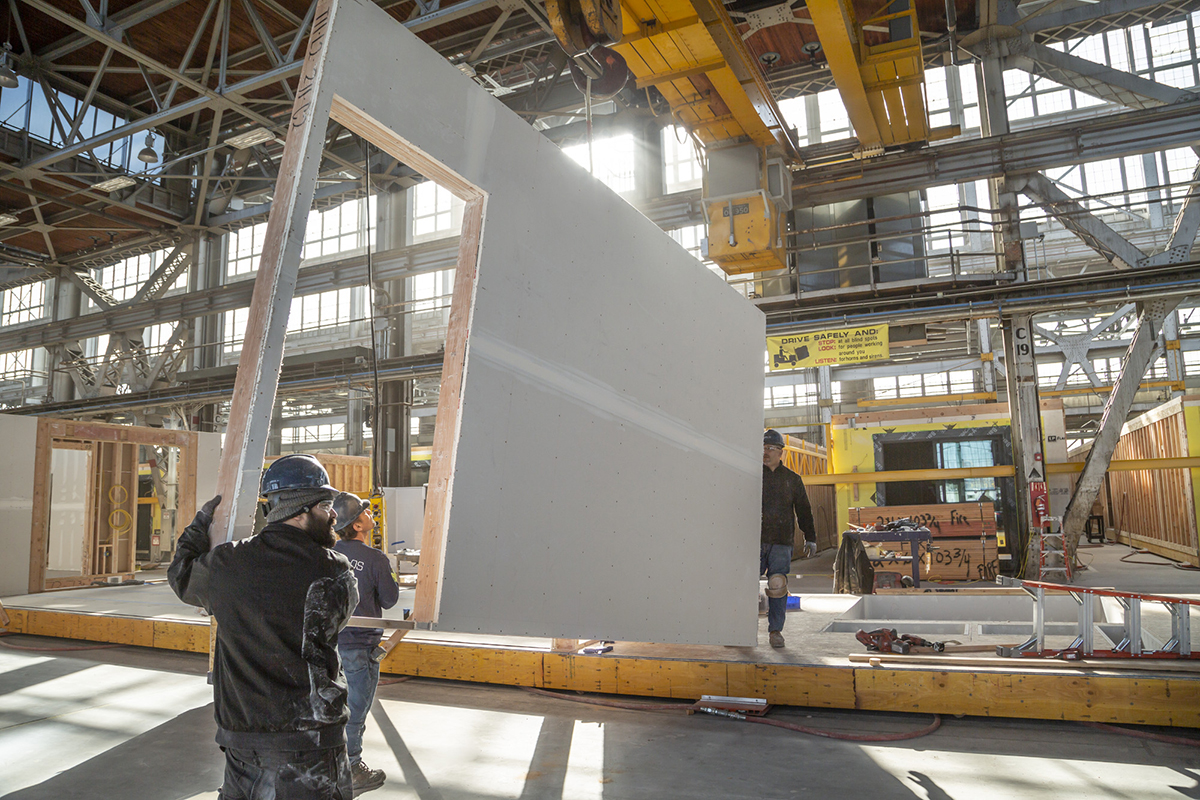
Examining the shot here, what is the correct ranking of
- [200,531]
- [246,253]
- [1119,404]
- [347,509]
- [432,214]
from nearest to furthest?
[200,531]
[347,509]
[1119,404]
[246,253]
[432,214]

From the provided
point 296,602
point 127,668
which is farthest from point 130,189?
point 296,602

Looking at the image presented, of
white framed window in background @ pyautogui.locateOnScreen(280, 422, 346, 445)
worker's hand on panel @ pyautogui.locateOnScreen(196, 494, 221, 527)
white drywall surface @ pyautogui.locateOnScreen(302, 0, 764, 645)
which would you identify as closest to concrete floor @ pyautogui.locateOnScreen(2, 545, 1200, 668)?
white drywall surface @ pyautogui.locateOnScreen(302, 0, 764, 645)

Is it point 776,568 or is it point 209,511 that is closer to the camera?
point 209,511

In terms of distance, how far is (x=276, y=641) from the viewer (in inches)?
90.3

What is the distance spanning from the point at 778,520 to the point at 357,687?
3699mm

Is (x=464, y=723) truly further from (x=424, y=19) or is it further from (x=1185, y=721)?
(x=424, y=19)

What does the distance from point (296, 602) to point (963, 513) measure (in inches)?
506

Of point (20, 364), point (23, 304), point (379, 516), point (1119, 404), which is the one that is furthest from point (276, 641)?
point (20, 364)

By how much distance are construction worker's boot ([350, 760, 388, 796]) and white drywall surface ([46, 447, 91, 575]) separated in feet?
39.7

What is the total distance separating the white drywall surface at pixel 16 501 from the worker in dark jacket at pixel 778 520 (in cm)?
1124

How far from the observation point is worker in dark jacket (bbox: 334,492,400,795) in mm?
4035

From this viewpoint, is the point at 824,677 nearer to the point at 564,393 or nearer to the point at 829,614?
the point at 829,614

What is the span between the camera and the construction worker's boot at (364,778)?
4.02m

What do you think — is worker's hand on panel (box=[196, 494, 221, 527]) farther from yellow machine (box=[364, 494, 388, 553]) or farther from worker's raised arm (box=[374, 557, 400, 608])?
yellow machine (box=[364, 494, 388, 553])
